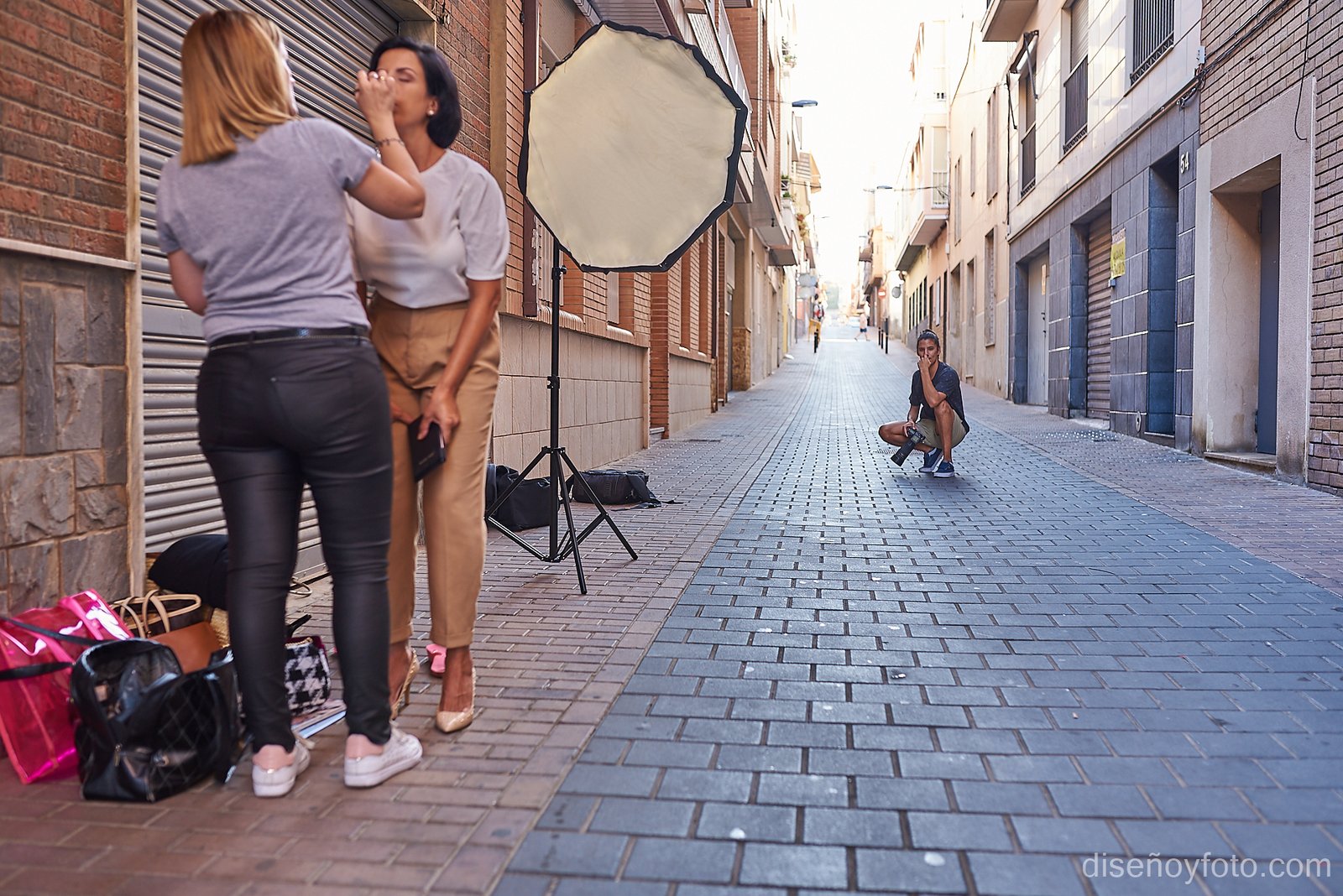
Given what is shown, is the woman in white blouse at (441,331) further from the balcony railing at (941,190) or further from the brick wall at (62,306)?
the balcony railing at (941,190)

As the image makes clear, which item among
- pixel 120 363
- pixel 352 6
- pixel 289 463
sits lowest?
pixel 289 463

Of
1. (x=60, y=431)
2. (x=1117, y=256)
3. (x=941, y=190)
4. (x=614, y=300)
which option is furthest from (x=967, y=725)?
(x=941, y=190)

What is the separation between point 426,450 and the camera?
321cm

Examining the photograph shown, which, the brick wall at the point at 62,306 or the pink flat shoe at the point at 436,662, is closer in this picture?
the brick wall at the point at 62,306

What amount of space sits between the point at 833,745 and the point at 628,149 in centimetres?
327

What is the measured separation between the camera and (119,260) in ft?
13.3

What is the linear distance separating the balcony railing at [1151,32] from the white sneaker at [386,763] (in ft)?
42.6

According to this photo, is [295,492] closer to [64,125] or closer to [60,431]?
[60,431]

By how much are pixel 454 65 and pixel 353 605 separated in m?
5.56

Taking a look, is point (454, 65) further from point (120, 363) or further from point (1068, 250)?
point (1068, 250)

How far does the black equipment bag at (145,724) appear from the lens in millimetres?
2809

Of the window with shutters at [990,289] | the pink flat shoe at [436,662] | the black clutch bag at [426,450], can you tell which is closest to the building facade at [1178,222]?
the window with shutters at [990,289]

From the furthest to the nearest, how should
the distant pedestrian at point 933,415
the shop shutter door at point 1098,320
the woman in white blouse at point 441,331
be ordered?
the shop shutter door at point 1098,320 < the distant pedestrian at point 933,415 < the woman in white blouse at point 441,331

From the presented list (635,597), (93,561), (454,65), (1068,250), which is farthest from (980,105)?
(93,561)
